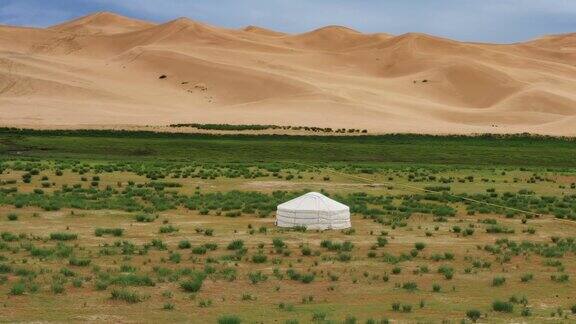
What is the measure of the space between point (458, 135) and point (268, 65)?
207 ft

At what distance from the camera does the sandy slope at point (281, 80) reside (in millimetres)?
94562

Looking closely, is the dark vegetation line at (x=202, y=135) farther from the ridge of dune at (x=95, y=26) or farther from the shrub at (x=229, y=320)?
the ridge of dune at (x=95, y=26)

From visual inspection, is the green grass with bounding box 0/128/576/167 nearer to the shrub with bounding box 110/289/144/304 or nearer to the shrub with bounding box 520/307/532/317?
the shrub with bounding box 110/289/144/304

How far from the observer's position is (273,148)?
61.5m

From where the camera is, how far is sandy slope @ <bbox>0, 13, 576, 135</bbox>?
9456 cm

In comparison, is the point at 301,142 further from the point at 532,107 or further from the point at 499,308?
the point at 532,107

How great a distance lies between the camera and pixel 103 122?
8156 cm

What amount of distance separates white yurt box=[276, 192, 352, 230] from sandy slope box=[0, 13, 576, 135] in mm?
56155

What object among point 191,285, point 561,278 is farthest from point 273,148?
point 191,285

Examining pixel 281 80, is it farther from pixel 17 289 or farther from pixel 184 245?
pixel 17 289

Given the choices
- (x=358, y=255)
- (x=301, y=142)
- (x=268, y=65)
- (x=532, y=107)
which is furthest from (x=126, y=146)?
(x=268, y=65)

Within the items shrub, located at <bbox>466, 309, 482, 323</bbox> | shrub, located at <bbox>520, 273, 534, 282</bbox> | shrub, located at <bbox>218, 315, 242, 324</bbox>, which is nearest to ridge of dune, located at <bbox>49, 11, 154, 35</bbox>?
shrub, located at <bbox>520, 273, 534, 282</bbox>

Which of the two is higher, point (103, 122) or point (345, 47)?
point (345, 47)

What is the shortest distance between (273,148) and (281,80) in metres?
61.5
